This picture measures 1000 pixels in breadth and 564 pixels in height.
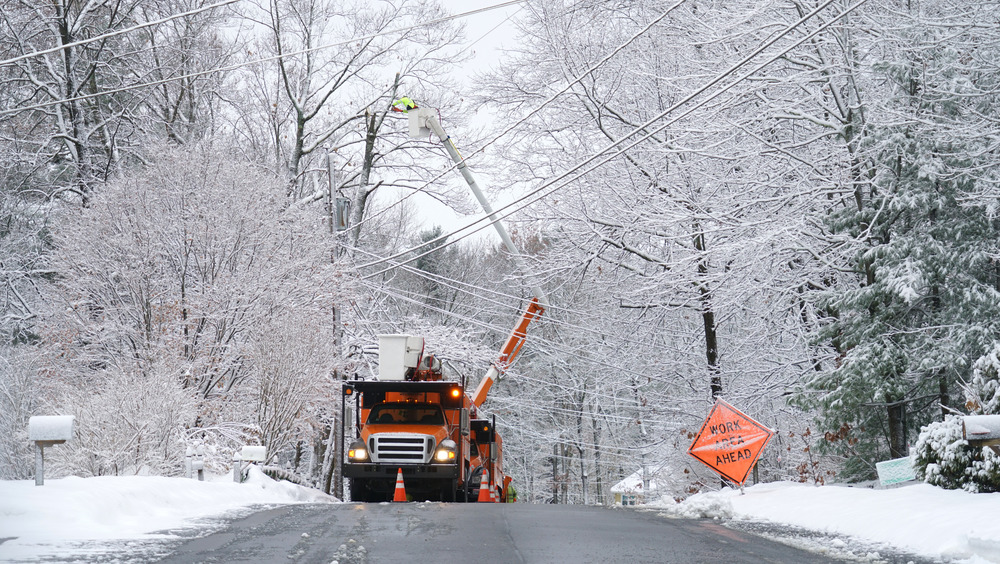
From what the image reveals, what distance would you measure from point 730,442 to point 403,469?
22.4ft

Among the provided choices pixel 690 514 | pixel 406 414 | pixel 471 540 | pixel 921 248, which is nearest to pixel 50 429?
pixel 471 540

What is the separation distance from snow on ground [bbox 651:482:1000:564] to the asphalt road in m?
0.88

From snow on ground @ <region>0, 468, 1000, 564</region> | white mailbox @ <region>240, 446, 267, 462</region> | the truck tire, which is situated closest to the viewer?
snow on ground @ <region>0, 468, 1000, 564</region>

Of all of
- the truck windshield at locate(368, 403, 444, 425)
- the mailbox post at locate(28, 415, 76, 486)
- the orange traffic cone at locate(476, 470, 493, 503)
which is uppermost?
the truck windshield at locate(368, 403, 444, 425)

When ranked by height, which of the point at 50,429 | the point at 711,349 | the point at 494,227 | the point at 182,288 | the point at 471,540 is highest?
the point at 494,227

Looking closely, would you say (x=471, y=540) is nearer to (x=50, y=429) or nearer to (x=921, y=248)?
(x=50, y=429)

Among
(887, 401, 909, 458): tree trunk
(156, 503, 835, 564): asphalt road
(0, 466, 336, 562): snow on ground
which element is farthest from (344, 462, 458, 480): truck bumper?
(887, 401, 909, 458): tree trunk

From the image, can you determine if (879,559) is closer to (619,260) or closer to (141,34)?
(619,260)

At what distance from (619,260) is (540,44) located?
5142 millimetres

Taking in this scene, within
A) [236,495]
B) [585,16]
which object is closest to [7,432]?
[236,495]

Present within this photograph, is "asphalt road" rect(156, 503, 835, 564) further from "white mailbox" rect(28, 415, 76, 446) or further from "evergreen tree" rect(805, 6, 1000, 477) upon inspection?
"evergreen tree" rect(805, 6, 1000, 477)

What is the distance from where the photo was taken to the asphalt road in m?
7.42

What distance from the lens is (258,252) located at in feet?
77.2

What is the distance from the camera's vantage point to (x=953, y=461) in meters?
10.5
